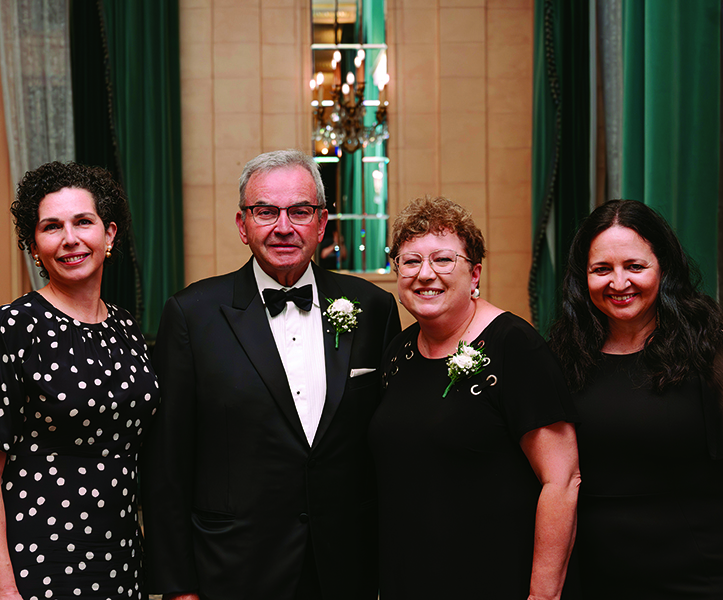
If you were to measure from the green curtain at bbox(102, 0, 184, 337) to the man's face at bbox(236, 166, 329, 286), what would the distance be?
4.11 m

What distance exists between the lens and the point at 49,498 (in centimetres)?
180

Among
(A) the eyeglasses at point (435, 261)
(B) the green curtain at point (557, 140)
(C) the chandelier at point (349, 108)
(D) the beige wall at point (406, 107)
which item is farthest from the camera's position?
(D) the beige wall at point (406, 107)

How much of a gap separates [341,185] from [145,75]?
6.74 ft

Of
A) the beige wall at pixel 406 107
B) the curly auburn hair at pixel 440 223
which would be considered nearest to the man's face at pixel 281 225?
the curly auburn hair at pixel 440 223

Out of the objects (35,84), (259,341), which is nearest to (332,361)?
(259,341)

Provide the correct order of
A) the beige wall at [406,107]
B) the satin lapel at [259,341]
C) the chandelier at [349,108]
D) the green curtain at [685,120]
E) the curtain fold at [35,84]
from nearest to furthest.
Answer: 1. the satin lapel at [259,341]
2. the green curtain at [685,120]
3. the curtain fold at [35,84]
4. the chandelier at [349,108]
5. the beige wall at [406,107]

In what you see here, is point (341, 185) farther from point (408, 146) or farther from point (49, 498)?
point (49, 498)

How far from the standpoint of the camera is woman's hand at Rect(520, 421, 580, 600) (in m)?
1.72

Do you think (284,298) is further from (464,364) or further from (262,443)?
(464,364)

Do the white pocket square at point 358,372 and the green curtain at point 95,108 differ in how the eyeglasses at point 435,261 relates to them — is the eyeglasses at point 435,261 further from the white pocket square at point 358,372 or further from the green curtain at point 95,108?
the green curtain at point 95,108

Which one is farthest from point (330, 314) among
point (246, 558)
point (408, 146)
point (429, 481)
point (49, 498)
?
point (408, 146)

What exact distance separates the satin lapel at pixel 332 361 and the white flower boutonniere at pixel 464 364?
1.16 ft

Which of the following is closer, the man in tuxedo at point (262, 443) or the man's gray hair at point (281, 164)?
the man in tuxedo at point (262, 443)

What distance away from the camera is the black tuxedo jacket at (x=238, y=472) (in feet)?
6.34
